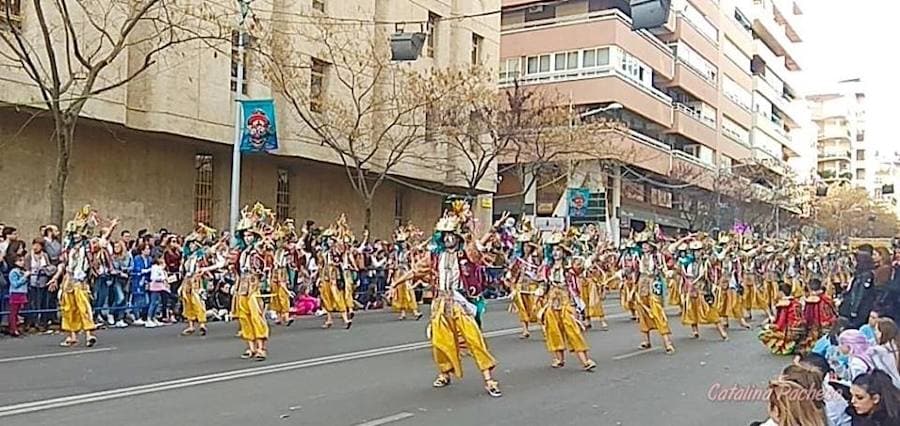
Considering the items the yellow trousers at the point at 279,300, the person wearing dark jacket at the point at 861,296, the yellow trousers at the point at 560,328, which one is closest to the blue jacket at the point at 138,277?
the yellow trousers at the point at 279,300

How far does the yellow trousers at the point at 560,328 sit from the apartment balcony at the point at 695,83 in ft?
163

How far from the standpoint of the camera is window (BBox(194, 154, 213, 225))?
30422 mm

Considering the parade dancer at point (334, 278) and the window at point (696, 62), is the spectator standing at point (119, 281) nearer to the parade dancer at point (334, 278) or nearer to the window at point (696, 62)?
the parade dancer at point (334, 278)

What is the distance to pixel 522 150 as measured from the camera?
132 feet

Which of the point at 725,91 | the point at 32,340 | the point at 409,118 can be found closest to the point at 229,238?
the point at 32,340

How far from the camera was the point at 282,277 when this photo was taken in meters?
19.8

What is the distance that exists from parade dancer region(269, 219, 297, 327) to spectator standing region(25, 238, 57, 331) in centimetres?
378

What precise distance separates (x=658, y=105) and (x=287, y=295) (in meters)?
40.6

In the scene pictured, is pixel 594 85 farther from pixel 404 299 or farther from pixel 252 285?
pixel 252 285

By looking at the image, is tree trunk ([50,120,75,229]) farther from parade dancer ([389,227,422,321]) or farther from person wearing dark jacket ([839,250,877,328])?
person wearing dark jacket ([839,250,877,328])

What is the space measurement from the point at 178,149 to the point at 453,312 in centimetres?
1969

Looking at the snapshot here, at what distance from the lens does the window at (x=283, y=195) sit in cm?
3391

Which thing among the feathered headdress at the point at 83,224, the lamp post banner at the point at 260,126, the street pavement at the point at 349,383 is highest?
the lamp post banner at the point at 260,126

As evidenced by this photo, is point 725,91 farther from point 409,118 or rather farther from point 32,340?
point 32,340
